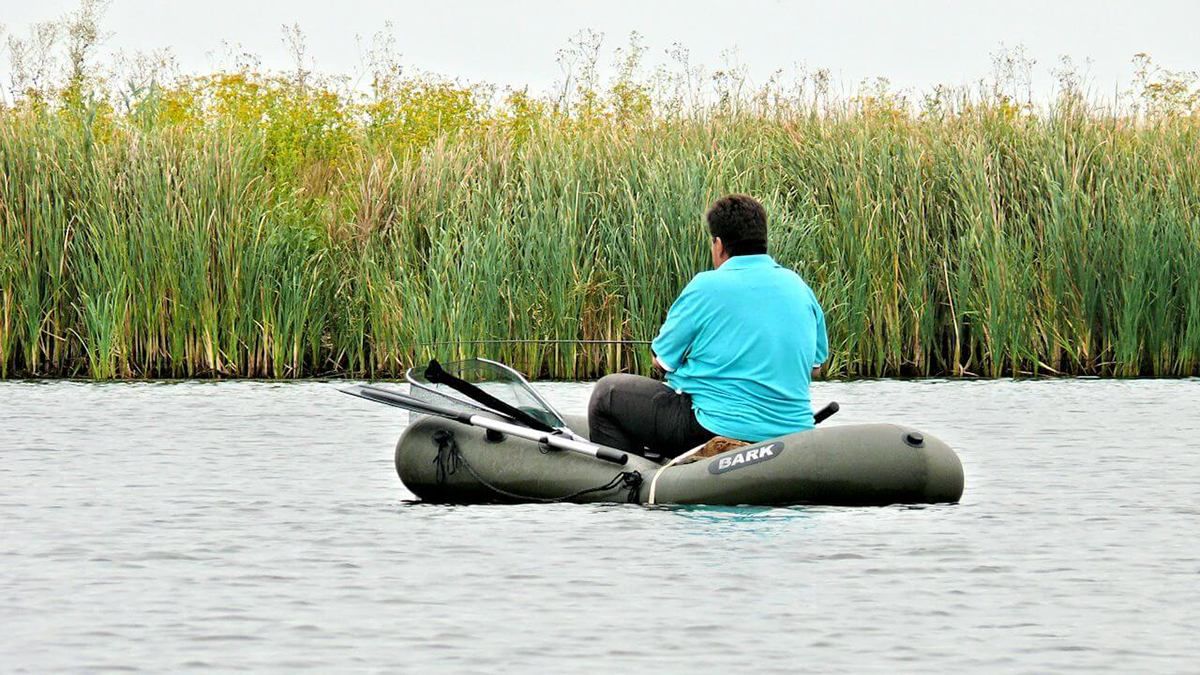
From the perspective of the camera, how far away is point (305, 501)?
31.1 ft

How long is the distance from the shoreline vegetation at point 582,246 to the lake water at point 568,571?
14.6ft

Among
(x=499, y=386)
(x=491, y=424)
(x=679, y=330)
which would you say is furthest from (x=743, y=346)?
(x=499, y=386)

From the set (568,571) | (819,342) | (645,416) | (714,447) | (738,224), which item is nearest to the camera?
(568,571)

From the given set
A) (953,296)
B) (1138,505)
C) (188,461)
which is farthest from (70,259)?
(1138,505)

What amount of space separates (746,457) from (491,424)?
1.25 meters

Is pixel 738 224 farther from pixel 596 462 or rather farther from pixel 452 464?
pixel 452 464

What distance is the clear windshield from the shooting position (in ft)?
31.7

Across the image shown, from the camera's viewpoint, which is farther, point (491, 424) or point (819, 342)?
point (819, 342)

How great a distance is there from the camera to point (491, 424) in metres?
9.23

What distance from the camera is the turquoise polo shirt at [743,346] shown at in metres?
8.95

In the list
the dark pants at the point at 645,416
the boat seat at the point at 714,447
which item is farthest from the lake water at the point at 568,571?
the dark pants at the point at 645,416

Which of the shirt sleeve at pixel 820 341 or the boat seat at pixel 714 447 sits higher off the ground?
the shirt sleeve at pixel 820 341

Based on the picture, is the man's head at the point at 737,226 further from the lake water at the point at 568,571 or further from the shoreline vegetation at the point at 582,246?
the shoreline vegetation at the point at 582,246

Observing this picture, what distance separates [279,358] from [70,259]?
2.04m
